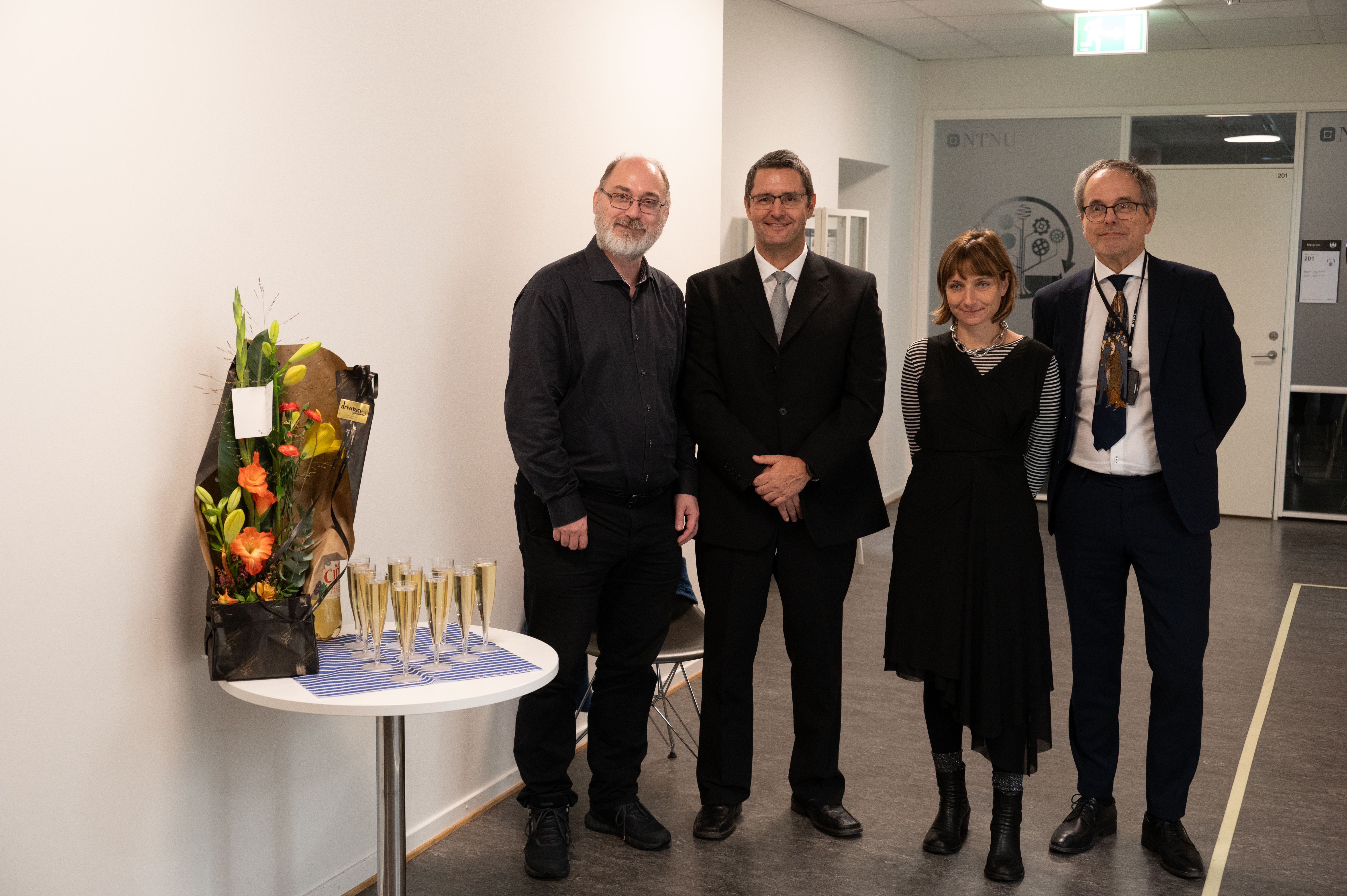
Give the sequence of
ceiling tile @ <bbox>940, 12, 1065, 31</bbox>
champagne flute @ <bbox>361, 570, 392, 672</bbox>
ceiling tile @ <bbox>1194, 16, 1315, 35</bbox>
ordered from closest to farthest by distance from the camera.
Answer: champagne flute @ <bbox>361, 570, 392, 672</bbox> < ceiling tile @ <bbox>1194, 16, 1315, 35</bbox> < ceiling tile @ <bbox>940, 12, 1065, 31</bbox>

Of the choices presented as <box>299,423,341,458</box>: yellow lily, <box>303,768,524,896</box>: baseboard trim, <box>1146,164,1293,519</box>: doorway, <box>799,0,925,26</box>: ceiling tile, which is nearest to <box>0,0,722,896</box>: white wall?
<box>303,768,524,896</box>: baseboard trim

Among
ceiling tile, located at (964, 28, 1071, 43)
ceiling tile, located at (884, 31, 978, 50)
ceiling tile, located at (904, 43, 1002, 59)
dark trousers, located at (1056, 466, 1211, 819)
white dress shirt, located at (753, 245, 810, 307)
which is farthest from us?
ceiling tile, located at (904, 43, 1002, 59)

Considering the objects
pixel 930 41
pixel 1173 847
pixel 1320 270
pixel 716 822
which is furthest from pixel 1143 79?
pixel 716 822

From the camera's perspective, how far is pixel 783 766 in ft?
12.4

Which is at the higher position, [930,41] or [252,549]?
[930,41]

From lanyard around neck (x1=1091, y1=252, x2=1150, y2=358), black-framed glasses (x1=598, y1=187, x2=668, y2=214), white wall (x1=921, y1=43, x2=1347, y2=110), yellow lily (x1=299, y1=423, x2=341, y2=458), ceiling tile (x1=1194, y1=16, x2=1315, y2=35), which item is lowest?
yellow lily (x1=299, y1=423, x2=341, y2=458)

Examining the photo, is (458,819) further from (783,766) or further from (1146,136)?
(1146,136)

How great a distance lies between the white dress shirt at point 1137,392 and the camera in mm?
2988

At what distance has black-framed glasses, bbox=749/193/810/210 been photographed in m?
3.09

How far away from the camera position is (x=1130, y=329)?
3.02 metres

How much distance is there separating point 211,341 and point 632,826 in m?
1.67

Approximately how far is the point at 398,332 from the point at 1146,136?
717cm

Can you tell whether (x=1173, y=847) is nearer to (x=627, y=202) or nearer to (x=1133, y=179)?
(x=1133, y=179)

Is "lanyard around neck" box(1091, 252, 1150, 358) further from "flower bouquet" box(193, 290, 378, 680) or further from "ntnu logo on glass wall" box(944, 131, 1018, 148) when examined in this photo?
"ntnu logo on glass wall" box(944, 131, 1018, 148)
